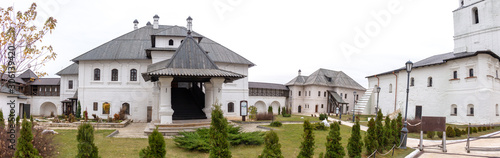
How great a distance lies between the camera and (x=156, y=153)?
6.75 meters

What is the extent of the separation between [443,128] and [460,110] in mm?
15030

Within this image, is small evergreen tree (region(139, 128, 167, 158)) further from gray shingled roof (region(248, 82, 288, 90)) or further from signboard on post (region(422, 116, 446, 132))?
gray shingled roof (region(248, 82, 288, 90))

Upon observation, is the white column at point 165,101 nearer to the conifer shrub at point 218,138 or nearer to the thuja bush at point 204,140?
the thuja bush at point 204,140

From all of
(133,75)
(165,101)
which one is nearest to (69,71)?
(133,75)

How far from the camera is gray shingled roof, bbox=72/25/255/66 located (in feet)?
85.4

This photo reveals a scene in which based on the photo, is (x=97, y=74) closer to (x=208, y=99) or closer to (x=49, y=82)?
(x=208, y=99)

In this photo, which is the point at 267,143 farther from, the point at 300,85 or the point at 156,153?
the point at 300,85

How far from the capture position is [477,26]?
2708 centimetres

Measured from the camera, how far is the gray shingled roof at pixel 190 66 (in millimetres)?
15141

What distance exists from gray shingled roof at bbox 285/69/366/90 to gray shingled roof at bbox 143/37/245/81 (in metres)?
29.9

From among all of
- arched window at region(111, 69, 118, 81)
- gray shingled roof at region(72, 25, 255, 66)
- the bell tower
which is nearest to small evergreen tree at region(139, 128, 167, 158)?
gray shingled roof at region(72, 25, 255, 66)

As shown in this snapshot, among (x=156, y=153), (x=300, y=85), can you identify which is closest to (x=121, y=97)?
(x=156, y=153)

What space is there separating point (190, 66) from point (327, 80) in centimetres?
3435

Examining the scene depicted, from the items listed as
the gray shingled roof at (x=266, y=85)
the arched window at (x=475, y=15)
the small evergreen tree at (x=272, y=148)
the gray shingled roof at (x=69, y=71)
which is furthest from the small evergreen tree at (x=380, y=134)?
the gray shingled roof at (x=69, y=71)
